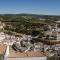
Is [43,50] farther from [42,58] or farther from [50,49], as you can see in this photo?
[42,58]

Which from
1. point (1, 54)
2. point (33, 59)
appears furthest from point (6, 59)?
point (33, 59)

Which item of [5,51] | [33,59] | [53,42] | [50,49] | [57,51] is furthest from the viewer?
[53,42]

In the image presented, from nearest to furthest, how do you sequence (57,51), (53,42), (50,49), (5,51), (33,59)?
(33,59) < (5,51) < (57,51) < (50,49) < (53,42)

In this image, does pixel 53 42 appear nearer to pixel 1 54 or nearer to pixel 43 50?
pixel 43 50

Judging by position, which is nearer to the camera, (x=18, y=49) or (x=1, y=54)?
(x=1, y=54)

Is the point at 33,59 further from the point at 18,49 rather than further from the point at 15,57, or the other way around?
the point at 18,49

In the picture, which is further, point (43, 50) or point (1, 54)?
point (43, 50)

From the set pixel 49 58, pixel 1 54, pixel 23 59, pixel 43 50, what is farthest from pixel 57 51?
pixel 1 54

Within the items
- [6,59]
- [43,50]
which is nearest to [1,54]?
[6,59]
